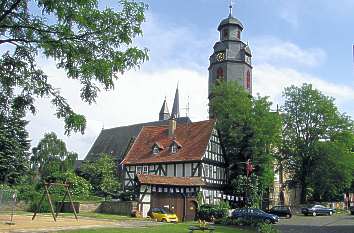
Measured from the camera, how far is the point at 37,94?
11.7 meters

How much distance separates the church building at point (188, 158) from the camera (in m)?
42.8

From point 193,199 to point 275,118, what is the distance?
50.6ft

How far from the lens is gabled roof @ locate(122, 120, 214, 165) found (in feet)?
167

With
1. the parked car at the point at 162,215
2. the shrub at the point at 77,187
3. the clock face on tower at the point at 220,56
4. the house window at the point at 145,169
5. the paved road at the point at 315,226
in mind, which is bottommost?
the paved road at the point at 315,226

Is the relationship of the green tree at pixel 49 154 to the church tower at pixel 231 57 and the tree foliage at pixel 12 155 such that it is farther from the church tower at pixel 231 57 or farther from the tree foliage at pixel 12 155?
the church tower at pixel 231 57

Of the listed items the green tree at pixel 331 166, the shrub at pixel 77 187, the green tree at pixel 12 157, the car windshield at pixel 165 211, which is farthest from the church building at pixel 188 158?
the green tree at pixel 331 166

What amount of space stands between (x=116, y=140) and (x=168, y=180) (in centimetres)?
4032

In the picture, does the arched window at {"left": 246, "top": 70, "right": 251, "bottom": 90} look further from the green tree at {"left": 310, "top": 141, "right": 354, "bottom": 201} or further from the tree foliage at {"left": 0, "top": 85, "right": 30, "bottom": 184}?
the tree foliage at {"left": 0, "top": 85, "right": 30, "bottom": 184}

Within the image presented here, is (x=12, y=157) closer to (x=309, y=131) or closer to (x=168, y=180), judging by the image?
(x=168, y=180)

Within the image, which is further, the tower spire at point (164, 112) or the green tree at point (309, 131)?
the tower spire at point (164, 112)

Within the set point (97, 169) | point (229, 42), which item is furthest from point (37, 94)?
point (229, 42)

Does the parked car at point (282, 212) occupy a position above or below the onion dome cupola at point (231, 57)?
below

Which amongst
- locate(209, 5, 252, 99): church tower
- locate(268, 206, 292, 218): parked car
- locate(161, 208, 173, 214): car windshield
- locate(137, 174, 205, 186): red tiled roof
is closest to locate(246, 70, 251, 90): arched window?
locate(209, 5, 252, 99): church tower

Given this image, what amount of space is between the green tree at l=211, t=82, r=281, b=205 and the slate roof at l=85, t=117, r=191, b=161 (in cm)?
2276
